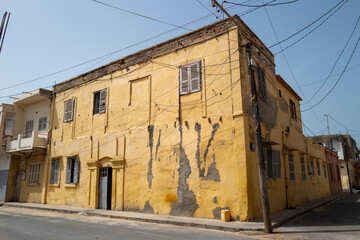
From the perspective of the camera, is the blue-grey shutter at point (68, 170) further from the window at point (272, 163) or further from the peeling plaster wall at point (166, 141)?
the window at point (272, 163)

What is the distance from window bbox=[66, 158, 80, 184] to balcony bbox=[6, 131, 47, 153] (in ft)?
10.2

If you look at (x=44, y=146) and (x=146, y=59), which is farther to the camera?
(x=44, y=146)

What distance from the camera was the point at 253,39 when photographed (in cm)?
1302

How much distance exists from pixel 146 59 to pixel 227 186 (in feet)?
26.2

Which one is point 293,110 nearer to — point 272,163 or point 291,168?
point 291,168

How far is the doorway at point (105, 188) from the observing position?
1429 centimetres

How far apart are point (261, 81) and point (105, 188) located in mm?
9882

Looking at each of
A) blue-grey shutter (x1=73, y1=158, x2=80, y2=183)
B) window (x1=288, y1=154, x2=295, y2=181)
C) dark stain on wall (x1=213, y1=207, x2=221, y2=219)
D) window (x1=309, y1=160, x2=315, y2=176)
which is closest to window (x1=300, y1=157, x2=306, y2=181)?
window (x1=309, y1=160, x2=315, y2=176)

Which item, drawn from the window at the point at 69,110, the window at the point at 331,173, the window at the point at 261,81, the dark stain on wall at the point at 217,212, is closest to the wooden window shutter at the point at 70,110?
the window at the point at 69,110

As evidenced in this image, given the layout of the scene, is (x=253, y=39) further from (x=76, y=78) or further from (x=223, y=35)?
(x=76, y=78)

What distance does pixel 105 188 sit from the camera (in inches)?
571

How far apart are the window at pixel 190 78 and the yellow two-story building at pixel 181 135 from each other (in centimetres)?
5

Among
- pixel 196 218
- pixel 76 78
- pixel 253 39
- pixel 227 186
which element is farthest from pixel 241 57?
pixel 76 78

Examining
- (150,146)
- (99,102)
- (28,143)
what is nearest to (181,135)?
(150,146)
